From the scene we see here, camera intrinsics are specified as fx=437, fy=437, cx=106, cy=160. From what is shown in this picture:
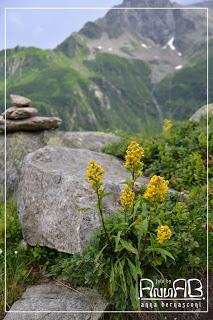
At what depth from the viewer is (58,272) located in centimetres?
669

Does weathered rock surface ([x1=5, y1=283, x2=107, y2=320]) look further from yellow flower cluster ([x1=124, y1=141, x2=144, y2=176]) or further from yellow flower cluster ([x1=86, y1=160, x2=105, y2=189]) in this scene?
yellow flower cluster ([x1=124, y1=141, x2=144, y2=176])

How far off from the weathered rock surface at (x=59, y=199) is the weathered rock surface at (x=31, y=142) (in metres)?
3.19

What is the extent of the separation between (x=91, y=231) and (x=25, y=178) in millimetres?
2325

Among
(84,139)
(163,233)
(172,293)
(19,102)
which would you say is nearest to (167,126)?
(84,139)

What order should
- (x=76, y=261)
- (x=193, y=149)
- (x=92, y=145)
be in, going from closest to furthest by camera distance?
(x=76, y=261), (x=193, y=149), (x=92, y=145)

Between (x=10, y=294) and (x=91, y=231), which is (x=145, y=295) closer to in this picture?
(x=91, y=231)

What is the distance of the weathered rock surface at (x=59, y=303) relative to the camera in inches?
227

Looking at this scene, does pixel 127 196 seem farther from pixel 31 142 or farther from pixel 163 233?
pixel 31 142

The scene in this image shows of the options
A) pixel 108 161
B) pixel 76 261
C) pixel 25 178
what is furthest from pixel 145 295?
pixel 108 161

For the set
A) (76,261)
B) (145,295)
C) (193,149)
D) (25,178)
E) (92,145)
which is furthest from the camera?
(92,145)

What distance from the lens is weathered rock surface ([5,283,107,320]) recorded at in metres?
5.77

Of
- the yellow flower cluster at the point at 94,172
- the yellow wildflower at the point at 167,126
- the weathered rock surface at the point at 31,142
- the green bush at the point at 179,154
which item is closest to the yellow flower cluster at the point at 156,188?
the yellow flower cluster at the point at 94,172

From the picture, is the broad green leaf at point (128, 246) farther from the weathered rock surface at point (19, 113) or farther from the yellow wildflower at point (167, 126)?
the weathered rock surface at point (19, 113)

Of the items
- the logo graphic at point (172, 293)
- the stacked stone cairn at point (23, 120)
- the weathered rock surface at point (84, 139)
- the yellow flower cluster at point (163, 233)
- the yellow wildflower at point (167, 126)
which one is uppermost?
the stacked stone cairn at point (23, 120)
